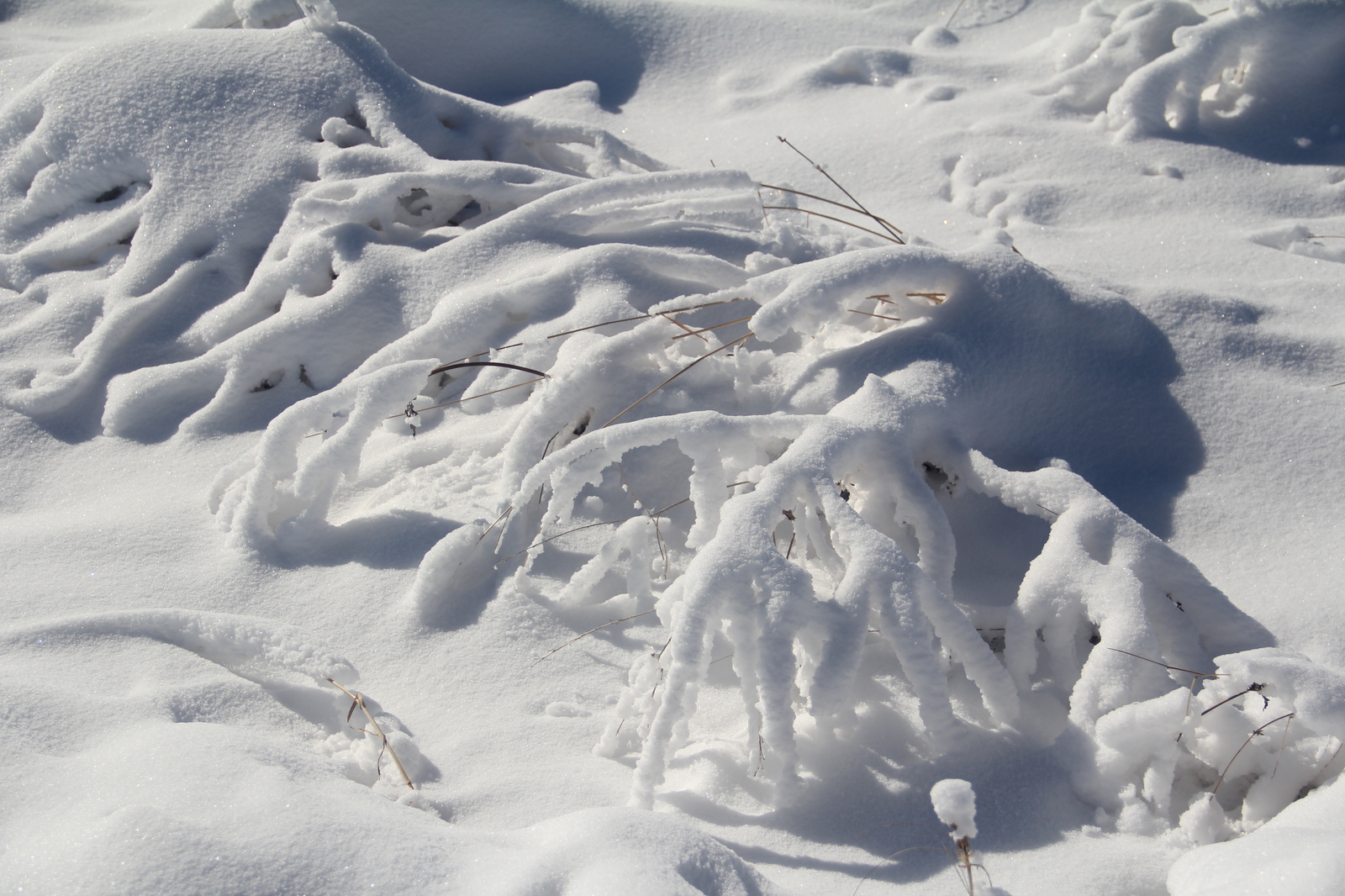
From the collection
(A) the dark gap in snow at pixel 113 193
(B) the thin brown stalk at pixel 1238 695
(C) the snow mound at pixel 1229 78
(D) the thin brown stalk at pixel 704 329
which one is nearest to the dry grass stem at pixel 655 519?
(D) the thin brown stalk at pixel 704 329

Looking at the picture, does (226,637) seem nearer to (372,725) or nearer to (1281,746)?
(372,725)

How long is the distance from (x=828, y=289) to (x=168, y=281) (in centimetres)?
198

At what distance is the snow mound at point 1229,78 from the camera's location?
126 inches

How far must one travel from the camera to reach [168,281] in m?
2.68

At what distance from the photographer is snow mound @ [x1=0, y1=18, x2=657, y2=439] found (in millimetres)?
2465

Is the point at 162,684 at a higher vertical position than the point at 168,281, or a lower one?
lower

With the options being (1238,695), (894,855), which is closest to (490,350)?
(894,855)

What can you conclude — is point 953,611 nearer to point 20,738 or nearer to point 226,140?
point 20,738

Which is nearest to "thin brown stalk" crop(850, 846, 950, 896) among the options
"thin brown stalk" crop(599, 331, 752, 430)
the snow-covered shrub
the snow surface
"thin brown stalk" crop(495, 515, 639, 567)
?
the snow surface

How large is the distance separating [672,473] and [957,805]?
1.05 m

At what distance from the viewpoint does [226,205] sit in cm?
282

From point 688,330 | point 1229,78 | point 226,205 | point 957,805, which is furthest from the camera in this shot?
point 1229,78

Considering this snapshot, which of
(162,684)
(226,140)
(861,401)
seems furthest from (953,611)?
(226,140)

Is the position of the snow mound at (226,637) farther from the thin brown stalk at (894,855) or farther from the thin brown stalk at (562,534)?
the thin brown stalk at (894,855)
